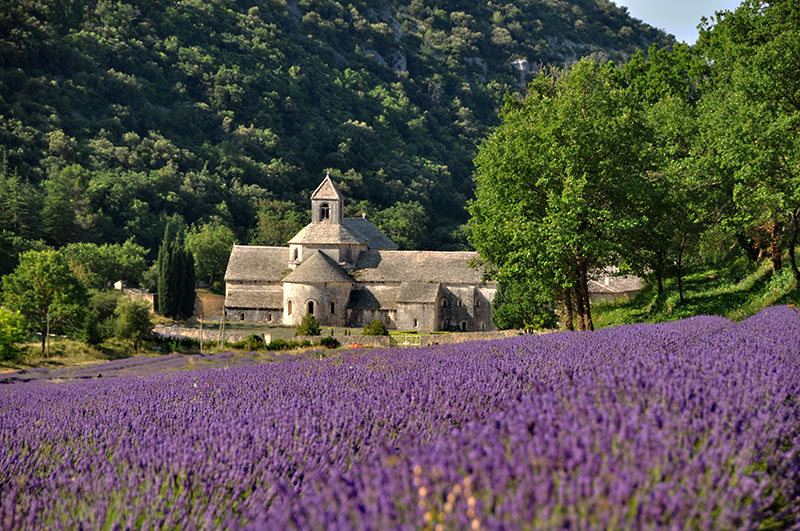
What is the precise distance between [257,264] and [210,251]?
17.0 metres

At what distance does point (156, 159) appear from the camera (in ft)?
300

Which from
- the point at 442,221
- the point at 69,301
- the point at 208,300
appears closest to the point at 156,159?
the point at 208,300

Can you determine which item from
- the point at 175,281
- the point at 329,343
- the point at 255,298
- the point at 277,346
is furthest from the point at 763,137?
the point at 175,281

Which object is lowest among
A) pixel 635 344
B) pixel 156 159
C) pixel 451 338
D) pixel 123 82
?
pixel 451 338

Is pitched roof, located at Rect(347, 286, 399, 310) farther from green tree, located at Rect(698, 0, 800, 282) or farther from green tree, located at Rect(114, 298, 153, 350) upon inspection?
green tree, located at Rect(698, 0, 800, 282)

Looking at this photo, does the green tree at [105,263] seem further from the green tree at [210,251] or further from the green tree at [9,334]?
the green tree at [9,334]

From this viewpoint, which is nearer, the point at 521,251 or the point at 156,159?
the point at 521,251

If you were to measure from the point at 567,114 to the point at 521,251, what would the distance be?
16.7 feet

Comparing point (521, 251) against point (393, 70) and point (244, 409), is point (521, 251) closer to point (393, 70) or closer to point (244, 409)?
point (244, 409)

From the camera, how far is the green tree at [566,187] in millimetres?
18516

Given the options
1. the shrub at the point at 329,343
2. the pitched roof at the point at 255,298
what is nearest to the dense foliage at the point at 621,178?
the shrub at the point at 329,343

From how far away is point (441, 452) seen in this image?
2.36 meters

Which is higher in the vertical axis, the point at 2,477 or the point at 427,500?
the point at 427,500

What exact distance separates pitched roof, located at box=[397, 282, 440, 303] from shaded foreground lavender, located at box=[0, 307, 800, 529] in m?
42.6
